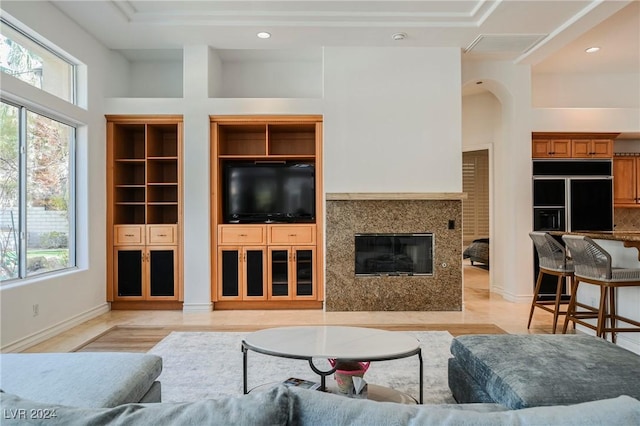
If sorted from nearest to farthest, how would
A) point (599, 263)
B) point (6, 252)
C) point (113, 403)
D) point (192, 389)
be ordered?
point (113, 403) < point (192, 389) < point (599, 263) < point (6, 252)

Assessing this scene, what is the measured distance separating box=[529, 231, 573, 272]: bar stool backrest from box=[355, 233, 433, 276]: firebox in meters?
1.28

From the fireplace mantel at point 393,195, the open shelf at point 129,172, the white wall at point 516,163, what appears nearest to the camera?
the fireplace mantel at point 393,195

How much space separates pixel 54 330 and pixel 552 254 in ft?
16.5

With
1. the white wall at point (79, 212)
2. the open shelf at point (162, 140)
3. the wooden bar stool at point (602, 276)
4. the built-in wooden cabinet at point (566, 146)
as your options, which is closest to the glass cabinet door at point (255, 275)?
the white wall at point (79, 212)

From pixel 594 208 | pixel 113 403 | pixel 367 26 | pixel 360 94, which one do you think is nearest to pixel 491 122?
pixel 594 208

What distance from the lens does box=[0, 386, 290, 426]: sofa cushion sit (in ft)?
2.71

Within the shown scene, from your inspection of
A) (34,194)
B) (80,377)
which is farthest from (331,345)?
(34,194)

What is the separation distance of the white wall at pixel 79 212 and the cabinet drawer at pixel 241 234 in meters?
1.46

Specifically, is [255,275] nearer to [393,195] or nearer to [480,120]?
[393,195]

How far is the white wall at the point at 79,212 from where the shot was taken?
348cm

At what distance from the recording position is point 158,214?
5.50 metres

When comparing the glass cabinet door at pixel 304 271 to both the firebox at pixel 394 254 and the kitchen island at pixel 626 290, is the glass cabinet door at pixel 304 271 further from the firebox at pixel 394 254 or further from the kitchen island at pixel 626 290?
the kitchen island at pixel 626 290

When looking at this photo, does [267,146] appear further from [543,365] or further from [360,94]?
[543,365]

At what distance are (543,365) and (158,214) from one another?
16.3ft
